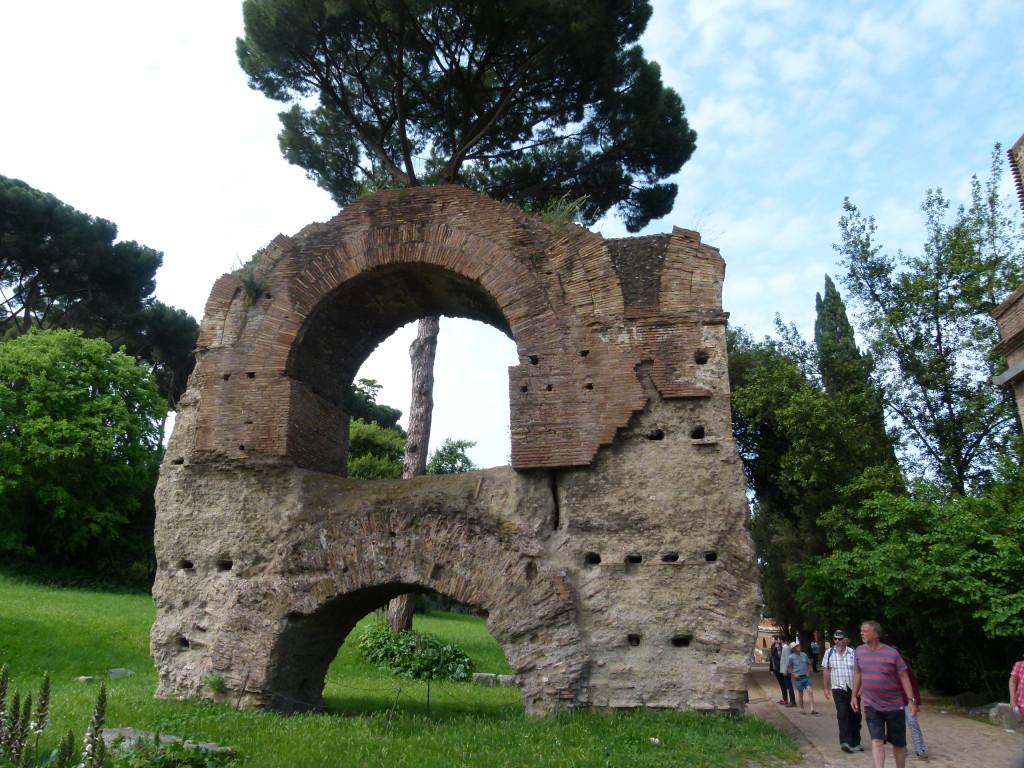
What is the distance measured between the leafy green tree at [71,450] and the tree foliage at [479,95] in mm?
9268

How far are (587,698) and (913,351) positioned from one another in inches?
498

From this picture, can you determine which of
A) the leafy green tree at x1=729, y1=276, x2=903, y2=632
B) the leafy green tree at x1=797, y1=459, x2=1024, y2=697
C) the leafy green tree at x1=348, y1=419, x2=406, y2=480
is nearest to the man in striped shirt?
the leafy green tree at x1=797, y1=459, x2=1024, y2=697

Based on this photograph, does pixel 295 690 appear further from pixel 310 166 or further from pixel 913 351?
pixel 913 351

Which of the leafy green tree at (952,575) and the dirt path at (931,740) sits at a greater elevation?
the leafy green tree at (952,575)

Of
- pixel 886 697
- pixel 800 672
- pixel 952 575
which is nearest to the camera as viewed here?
pixel 886 697

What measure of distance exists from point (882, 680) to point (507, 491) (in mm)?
3161

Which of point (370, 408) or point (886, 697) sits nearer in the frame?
point (886, 697)

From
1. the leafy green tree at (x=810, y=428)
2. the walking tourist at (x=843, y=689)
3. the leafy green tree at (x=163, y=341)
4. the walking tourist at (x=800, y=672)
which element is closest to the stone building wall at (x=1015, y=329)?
the leafy green tree at (x=810, y=428)

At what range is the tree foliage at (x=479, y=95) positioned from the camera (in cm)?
1220

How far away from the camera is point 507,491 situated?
265 inches

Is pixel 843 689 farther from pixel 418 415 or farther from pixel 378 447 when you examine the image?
pixel 378 447

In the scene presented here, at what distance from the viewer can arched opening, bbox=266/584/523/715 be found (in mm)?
6668

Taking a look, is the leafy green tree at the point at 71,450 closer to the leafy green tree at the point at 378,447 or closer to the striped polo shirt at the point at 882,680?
the leafy green tree at the point at 378,447

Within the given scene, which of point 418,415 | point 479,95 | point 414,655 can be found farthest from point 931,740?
point 479,95
